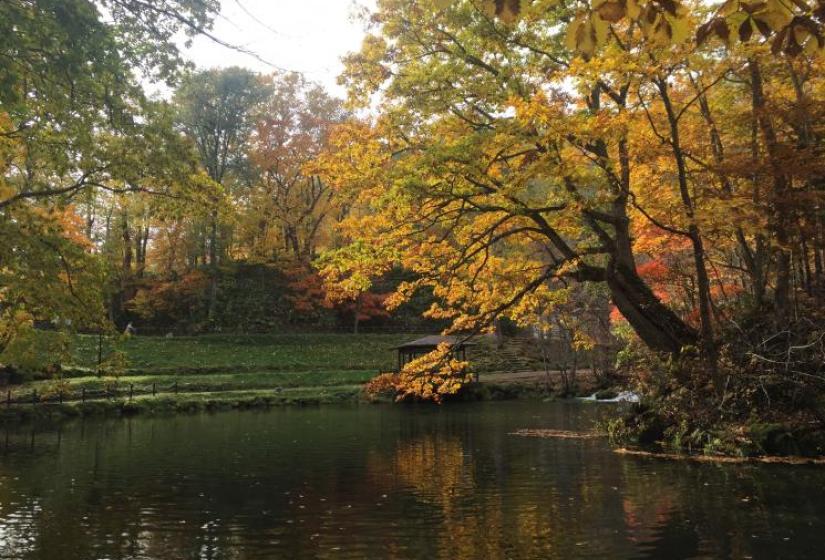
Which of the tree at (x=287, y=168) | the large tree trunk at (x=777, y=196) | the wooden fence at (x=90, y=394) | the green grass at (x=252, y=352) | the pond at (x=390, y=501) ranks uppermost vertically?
the tree at (x=287, y=168)

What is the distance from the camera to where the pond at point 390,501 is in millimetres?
7258

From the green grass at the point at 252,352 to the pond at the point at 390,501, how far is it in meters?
17.5

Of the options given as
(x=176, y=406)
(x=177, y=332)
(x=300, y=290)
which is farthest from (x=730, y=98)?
(x=177, y=332)

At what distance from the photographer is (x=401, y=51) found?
13.7m

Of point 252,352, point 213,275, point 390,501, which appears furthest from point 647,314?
point 213,275

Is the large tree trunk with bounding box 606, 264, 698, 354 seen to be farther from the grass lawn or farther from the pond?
the grass lawn

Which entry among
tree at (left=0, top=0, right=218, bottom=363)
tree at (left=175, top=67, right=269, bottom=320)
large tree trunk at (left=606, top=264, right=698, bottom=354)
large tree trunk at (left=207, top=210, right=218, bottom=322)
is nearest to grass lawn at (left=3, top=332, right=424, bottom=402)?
large tree trunk at (left=207, top=210, right=218, bottom=322)

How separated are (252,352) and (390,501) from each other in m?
29.2

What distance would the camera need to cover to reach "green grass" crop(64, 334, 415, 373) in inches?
1340

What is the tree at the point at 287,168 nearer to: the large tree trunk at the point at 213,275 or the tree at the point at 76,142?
the large tree trunk at the point at 213,275

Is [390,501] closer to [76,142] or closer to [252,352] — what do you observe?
[76,142]

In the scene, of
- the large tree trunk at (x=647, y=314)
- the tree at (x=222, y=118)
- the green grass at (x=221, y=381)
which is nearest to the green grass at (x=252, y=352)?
the green grass at (x=221, y=381)

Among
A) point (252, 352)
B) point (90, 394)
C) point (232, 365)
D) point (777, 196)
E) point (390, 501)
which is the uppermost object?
point (777, 196)

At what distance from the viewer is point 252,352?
123 feet
